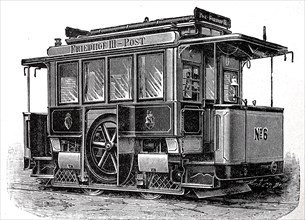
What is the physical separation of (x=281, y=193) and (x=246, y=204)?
1340mm

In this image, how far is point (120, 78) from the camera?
13156mm

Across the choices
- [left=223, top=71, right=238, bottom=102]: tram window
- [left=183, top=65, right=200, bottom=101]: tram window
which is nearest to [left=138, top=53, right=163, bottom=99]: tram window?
[left=183, top=65, right=200, bottom=101]: tram window

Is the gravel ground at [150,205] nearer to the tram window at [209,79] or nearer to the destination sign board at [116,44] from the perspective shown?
the tram window at [209,79]

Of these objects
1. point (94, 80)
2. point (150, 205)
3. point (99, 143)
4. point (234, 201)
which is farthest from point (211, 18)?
point (150, 205)

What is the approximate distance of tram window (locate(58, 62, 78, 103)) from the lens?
13969 millimetres

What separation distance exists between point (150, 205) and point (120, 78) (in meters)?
2.63

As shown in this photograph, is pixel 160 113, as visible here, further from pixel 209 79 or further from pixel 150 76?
pixel 209 79

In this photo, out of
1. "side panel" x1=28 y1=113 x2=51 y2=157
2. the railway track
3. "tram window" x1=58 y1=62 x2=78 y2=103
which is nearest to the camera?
the railway track

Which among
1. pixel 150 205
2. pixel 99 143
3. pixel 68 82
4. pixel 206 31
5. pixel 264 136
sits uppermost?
pixel 206 31

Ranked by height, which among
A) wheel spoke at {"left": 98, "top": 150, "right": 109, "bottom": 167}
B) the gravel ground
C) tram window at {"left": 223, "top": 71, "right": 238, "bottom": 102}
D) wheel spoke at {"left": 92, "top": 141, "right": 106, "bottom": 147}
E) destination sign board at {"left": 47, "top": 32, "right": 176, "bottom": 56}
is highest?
destination sign board at {"left": 47, "top": 32, "right": 176, "bottom": 56}

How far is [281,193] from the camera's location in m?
12.9

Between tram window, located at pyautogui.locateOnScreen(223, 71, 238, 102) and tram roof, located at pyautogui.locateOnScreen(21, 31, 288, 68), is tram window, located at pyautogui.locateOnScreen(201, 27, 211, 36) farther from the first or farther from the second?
tram window, located at pyautogui.locateOnScreen(223, 71, 238, 102)

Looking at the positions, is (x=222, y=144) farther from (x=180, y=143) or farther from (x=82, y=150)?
(x=82, y=150)

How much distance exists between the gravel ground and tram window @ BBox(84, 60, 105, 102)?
1.87 meters
